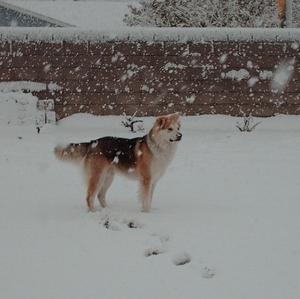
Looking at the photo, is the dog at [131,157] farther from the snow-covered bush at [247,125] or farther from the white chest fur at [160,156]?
the snow-covered bush at [247,125]

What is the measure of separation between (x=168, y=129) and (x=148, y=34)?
7.44 metres

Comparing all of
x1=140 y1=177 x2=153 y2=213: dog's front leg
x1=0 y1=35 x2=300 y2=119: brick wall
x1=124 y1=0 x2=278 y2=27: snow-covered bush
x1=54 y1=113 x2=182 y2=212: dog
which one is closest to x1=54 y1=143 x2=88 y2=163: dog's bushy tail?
x1=54 y1=113 x2=182 y2=212: dog

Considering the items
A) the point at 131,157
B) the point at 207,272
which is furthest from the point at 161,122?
the point at 207,272

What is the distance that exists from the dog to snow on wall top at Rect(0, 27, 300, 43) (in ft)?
23.7

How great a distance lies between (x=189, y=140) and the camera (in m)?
12.4

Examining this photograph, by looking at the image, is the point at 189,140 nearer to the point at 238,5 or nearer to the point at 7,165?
the point at 7,165

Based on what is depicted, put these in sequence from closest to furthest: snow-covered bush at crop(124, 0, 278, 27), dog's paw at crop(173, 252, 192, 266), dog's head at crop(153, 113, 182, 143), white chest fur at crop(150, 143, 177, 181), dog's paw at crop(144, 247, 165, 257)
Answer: dog's paw at crop(173, 252, 192, 266) < dog's paw at crop(144, 247, 165, 257) < dog's head at crop(153, 113, 182, 143) < white chest fur at crop(150, 143, 177, 181) < snow-covered bush at crop(124, 0, 278, 27)

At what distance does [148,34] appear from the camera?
1397 centimetres

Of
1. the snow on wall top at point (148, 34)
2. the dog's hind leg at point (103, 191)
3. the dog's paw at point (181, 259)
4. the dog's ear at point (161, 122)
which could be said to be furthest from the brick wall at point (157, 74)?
the dog's paw at point (181, 259)

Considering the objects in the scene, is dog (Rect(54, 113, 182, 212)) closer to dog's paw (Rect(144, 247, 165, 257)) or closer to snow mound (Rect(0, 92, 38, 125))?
dog's paw (Rect(144, 247, 165, 257))

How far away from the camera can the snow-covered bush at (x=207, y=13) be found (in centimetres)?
1916

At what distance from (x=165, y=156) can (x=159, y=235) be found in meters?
1.44

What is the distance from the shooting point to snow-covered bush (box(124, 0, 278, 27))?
19156mm

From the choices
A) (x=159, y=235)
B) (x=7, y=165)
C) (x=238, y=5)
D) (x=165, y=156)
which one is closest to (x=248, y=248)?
(x=159, y=235)
